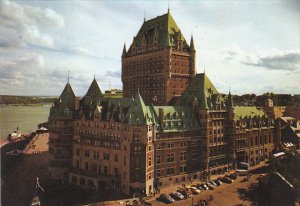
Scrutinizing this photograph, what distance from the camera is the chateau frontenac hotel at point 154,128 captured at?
51906 millimetres

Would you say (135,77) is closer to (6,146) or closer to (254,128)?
(254,128)

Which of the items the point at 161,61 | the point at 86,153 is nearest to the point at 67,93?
the point at 86,153

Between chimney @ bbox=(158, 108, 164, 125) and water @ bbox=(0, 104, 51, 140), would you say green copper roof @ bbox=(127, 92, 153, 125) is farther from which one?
water @ bbox=(0, 104, 51, 140)

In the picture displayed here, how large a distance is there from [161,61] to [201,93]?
13.1 meters

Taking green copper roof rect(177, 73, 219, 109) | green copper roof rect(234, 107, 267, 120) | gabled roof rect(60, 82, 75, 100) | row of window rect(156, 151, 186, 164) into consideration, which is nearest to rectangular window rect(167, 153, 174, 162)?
row of window rect(156, 151, 186, 164)

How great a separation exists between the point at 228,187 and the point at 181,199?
10438mm

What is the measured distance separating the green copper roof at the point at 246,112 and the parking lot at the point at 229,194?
16.9 m

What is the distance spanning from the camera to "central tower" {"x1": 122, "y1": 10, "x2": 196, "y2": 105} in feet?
222

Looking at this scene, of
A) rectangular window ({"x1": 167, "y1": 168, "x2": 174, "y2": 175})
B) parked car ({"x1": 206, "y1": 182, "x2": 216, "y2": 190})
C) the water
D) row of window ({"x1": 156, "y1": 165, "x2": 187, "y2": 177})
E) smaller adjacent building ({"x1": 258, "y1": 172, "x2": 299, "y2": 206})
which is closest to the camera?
smaller adjacent building ({"x1": 258, "y1": 172, "x2": 299, "y2": 206})

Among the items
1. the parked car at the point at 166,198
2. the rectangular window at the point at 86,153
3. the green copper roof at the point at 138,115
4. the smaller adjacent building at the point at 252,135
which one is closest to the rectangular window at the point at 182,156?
the green copper roof at the point at 138,115

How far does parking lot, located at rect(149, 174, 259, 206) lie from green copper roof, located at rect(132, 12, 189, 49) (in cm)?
3200

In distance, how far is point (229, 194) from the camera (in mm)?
49719

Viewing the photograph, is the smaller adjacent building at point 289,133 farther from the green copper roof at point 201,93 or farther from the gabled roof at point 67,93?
the gabled roof at point 67,93

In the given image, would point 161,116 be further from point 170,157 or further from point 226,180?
point 226,180
